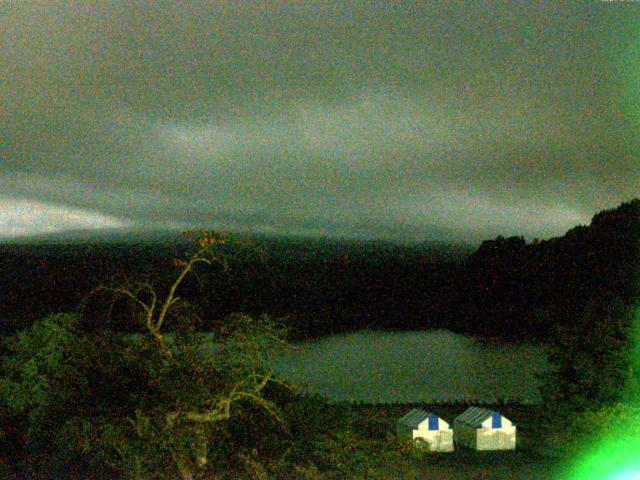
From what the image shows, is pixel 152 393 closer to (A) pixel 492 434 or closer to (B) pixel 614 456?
(B) pixel 614 456

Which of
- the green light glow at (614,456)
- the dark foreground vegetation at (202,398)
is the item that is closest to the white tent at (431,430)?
the dark foreground vegetation at (202,398)

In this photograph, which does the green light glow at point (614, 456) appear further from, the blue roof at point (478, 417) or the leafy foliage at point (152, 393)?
the leafy foliage at point (152, 393)

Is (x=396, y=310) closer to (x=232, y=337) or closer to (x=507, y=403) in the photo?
(x=507, y=403)

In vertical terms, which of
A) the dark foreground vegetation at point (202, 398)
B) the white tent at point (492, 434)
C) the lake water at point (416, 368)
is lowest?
the lake water at point (416, 368)

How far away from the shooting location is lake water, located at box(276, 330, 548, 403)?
90.0 feet

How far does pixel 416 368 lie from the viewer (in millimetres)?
34438

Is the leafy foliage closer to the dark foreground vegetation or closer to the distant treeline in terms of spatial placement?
the dark foreground vegetation

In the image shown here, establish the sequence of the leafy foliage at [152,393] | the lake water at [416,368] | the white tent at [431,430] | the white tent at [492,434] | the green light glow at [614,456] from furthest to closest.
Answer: the lake water at [416,368] < the white tent at [492,434] < the white tent at [431,430] < the green light glow at [614,456] < the leafy foliage at [152,393]

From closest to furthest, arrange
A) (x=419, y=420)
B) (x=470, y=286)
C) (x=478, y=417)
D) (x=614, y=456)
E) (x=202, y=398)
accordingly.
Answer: (x=202, y=398), (x=614, y=456), (x=419, y=420), (x=478, y=417), (x=470, y=286)

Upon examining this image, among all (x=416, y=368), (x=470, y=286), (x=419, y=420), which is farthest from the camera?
(x=470, y=286)

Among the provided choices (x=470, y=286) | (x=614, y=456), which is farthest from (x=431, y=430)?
(x=470, y=286)

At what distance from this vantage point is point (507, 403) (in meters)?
23.6

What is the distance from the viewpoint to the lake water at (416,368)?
90.0 feet

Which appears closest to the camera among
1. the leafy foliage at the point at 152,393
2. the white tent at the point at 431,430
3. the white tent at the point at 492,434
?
the leafy foliage at the point at 152,393
